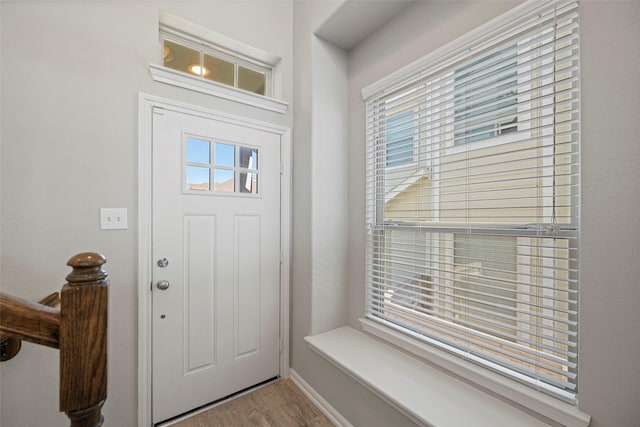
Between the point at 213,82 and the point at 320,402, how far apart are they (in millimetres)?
2330

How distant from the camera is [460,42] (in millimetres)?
1462

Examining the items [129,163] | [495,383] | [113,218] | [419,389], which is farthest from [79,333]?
[495,383]

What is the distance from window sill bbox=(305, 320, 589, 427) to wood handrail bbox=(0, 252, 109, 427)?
48.7 inches

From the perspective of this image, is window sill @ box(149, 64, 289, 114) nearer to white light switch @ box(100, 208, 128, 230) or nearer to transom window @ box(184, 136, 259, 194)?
transom window @ box(184, 136, 259, 194)

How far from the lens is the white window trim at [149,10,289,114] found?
175 centimetres

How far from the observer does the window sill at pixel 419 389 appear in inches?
46.7

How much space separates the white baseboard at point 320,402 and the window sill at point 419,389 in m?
0.35

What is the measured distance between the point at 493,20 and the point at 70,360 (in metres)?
1.98

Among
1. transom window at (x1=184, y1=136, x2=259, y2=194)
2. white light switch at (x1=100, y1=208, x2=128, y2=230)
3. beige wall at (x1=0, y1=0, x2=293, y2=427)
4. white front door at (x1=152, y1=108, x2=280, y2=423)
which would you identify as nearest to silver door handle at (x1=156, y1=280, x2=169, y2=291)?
white front door at (x1=152, y1=108, x2=280, y2=423)

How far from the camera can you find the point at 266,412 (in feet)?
5.99

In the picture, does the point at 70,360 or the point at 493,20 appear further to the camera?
the point at 493,20

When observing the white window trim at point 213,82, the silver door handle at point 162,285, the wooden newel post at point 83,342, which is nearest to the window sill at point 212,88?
the white window trim at point 213,82

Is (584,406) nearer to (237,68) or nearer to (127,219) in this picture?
(127,219)

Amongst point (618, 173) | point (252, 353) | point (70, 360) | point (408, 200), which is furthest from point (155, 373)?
point (618, 173)
